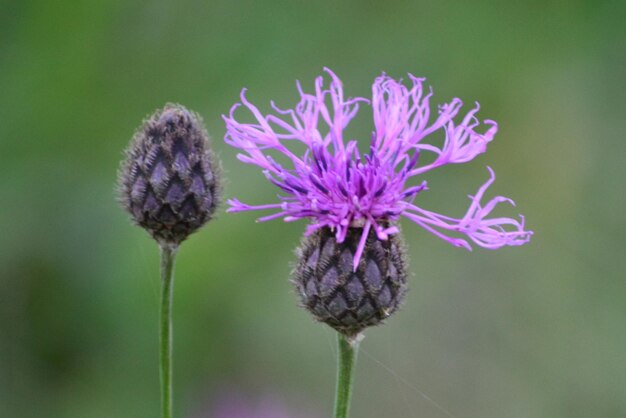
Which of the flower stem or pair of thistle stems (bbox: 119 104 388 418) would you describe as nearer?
the flower stem

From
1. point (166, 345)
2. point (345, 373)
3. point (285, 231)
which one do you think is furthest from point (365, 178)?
point (285, 231)

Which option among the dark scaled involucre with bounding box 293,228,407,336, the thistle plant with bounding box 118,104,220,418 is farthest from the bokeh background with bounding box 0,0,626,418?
the dark scaled involucre with bounding box 293,228,407,336

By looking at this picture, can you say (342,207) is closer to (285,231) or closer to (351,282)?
(351,282)

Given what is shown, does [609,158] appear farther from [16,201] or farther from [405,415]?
[16,201]

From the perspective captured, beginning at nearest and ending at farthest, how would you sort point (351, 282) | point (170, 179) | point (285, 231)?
point (351, 282)
point (170, 179)
point (285, 231)

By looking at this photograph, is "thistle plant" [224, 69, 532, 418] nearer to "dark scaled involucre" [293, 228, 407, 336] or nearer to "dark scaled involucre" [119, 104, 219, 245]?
"dark scaled involucre" [293, 228, 407, 336]

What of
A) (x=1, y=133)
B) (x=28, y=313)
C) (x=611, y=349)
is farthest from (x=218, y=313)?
(x=611, y=349)

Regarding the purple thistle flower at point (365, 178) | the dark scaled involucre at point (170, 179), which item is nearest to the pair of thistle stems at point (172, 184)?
the dark scaled involucre at point (170, 179)
